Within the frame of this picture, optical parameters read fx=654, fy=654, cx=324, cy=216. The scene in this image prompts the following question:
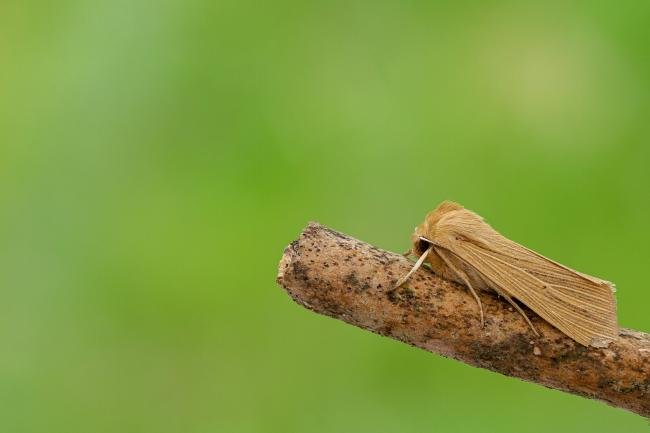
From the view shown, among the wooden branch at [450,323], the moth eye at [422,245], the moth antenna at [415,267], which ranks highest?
the moth eye at [422,245]

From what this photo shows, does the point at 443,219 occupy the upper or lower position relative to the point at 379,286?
upper

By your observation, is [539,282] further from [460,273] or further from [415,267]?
[415,267]

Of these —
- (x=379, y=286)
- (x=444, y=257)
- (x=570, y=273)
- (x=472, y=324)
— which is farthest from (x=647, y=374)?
(x=379, y=286)

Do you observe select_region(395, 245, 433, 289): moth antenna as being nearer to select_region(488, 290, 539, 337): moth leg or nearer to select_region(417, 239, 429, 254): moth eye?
select_region(417, 239, 429, 254): moth eye

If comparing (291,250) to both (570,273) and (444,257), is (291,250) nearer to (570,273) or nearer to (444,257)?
(444,257)

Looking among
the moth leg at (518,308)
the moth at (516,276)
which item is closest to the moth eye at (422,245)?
the moth at (516,276)

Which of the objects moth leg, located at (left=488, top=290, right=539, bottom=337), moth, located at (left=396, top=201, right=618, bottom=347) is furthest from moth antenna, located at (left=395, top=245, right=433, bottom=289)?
moth leg, located at (left=488, top=290, right=539, bottom=337)

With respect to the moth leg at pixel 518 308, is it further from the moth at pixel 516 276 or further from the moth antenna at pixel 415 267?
the moth antenna at pixel 415 267
